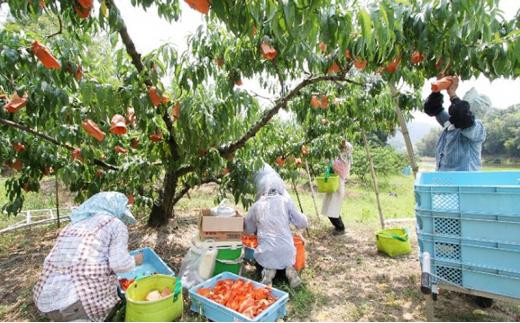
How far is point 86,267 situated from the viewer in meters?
2.30

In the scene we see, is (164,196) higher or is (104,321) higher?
(164,196)

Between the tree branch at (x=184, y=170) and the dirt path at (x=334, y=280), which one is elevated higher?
the tree branch at (x=184, y=170)

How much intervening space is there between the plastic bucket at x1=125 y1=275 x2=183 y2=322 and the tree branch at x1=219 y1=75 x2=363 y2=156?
1.76 m

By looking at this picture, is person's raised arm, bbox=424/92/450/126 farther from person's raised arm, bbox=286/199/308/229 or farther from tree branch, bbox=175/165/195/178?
tree branch, bbox=175/165/195/178

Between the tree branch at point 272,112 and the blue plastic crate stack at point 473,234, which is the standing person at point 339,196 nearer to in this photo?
the tree branch at point 272,112

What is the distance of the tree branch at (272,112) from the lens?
11.7ft

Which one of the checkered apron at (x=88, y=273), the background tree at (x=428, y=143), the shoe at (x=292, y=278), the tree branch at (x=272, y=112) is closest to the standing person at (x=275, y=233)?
the shoe at (x=292, y=278)

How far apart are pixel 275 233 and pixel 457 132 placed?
72.5 inches

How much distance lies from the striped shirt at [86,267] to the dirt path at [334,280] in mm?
735

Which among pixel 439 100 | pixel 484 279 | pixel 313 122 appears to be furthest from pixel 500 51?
pixel 313 122

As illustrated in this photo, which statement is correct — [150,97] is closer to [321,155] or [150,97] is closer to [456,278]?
[456,278]

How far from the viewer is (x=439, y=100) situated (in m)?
3.08

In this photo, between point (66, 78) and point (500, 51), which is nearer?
point (500, 51)

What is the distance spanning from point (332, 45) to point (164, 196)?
4051 mm
